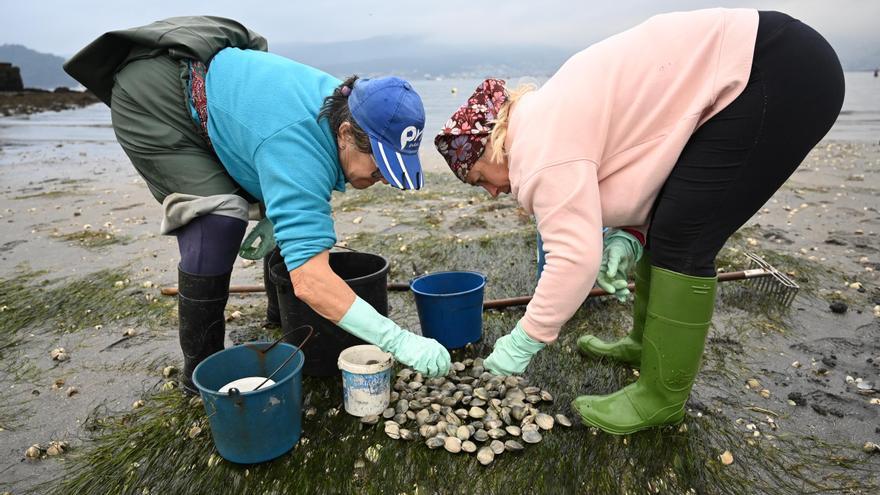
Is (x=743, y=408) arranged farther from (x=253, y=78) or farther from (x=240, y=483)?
(x=253, y=78)

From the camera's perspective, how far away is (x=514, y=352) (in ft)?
7.78

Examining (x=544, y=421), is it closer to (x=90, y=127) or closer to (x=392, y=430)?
(x=392, y=430)

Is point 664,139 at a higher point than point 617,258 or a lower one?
higher

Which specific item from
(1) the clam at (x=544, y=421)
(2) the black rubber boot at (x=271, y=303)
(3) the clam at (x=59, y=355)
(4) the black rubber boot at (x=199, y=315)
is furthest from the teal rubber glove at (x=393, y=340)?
(3) the clam at (x=59, y=355)

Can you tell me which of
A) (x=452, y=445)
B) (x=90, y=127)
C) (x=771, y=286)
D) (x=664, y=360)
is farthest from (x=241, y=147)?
(x=90, y=127)

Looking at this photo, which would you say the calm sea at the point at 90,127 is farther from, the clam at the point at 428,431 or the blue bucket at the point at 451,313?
the clam at the point at 428,431

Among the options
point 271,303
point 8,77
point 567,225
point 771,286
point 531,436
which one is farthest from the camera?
point 8,77

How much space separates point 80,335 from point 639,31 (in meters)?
3.75

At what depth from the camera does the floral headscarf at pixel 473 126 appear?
7.47 feet

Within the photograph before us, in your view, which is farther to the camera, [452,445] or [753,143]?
[452,445]

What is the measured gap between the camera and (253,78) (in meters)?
2.47

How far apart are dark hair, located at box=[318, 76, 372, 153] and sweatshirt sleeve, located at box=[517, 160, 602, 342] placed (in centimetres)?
70

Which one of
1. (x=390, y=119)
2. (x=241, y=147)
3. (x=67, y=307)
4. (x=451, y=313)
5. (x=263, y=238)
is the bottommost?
(x=67, y=307)

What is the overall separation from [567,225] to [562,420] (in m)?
1.02
